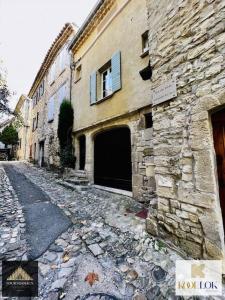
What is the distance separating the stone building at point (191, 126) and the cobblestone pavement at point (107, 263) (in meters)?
0.39

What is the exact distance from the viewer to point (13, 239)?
2584 mm

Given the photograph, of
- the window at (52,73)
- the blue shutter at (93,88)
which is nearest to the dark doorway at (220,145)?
the blue shutter at (93,88)

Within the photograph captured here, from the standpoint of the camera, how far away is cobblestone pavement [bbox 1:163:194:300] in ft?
5.58

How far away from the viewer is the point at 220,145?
2018mm

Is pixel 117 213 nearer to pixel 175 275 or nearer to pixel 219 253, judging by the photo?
pixel 175 275

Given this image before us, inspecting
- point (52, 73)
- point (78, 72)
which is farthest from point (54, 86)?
point (78, 72)

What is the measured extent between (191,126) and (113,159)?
4.07 m

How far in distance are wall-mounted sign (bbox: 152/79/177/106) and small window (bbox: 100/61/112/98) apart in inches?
152

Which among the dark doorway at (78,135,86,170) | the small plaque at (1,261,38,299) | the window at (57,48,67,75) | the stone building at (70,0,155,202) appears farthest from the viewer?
the window at (57,48,67,75)

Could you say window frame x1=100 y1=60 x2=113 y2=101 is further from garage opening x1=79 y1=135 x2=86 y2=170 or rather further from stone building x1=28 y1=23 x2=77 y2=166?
stone building x1=28 y1=23 x2=77 y2=166

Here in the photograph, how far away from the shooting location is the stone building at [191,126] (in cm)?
189

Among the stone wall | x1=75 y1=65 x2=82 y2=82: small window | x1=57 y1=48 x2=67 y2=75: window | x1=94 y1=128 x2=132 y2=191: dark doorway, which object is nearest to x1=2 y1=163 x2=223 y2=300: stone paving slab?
the stone wall

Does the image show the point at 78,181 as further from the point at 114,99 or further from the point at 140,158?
the point at 114,99

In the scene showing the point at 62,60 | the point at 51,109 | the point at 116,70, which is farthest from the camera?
the point at 51,109
